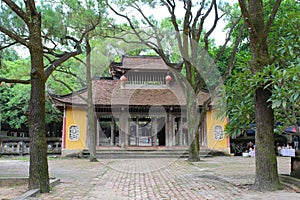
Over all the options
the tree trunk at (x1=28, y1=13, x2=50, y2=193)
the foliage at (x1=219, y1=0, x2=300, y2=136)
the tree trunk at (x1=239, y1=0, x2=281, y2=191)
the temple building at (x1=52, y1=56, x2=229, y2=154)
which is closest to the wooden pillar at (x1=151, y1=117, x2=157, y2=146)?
the temple building at (x1=52, y1=56, x2=229, y2=154)

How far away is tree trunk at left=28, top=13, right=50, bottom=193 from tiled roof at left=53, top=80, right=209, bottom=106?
11.2 meters

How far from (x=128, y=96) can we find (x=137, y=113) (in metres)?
1.17

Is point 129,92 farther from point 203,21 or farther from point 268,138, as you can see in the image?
point 268,138

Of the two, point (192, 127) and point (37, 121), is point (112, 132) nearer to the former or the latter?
point (192, 127)

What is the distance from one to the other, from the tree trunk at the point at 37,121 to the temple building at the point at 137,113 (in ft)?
38.2

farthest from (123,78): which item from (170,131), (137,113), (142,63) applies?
(170,131)

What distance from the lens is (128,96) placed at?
18.9 m

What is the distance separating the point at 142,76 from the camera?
20328 mm

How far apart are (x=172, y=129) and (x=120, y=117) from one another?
324 cm

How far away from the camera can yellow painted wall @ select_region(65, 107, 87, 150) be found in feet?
60.3

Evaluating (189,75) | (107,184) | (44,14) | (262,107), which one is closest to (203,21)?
(189,75)

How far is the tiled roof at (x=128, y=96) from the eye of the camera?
718 inches

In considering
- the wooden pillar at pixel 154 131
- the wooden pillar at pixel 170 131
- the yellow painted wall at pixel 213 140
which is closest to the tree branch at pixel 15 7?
the wooden pillar at pixel 170 131

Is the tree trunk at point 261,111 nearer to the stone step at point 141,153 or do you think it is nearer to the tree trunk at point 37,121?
the tree trunk at point 37,121
